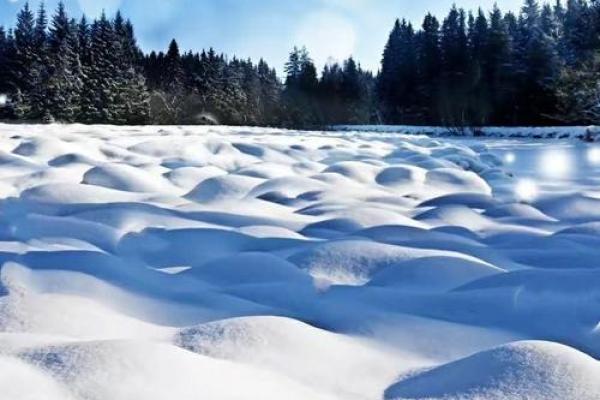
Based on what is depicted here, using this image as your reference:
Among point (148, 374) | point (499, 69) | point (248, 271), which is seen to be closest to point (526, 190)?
point (248, 271)

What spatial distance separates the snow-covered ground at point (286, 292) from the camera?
97 cm

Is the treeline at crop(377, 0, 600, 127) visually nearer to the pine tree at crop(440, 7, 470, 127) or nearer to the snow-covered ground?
the pine tree at crop(440, 7, 470, 127)

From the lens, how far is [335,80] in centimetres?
4841

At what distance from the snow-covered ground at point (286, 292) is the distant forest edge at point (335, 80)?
62.0 feet

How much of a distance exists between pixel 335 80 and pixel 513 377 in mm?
48850

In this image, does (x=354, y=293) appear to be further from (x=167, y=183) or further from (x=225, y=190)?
(x=167, y=183)

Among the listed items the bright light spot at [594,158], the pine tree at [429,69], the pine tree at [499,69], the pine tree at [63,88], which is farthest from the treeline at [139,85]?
the bright light spot at [594,158]

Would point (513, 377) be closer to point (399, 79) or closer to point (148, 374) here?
point (148, 374)

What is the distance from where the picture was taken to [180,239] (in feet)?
6.84

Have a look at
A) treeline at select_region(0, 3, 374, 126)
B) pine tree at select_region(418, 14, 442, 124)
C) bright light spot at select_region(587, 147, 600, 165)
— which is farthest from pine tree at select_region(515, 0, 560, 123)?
bright light spot at select_region(587, 147, 600, 165)

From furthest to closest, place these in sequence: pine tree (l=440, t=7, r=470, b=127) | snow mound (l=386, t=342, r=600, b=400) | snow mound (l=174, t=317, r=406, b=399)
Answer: pine tree (l=440, t=7, r=470, b=127) → snow mound (l=174, t=317, r=406, b=399) → snow mound (l=386, t=342, r=600, b=400)

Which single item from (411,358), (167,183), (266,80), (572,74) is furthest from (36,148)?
(266,80)

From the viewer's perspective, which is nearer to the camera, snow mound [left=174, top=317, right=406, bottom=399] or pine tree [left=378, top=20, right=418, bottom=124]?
snow mound [left=174, top=317, right=406, bottom=399]

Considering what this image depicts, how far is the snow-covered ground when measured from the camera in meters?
0.97
